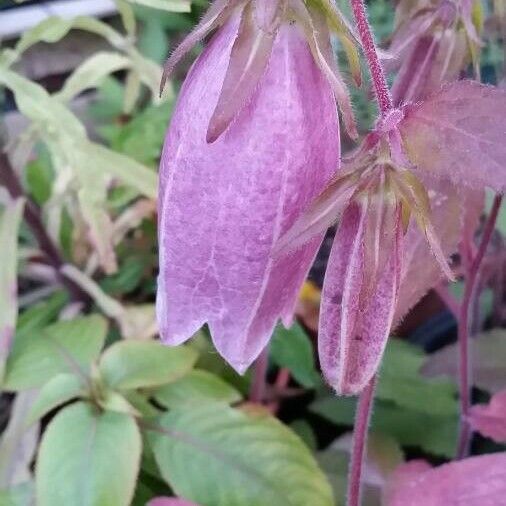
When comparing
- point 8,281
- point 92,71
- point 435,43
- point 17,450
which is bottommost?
point 17,450

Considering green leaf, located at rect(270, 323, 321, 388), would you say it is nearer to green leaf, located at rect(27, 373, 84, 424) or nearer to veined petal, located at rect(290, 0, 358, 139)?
green leaf, located at rect(27, 373, 84, 424)

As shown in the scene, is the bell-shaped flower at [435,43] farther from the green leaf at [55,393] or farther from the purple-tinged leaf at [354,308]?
the green leaf at [55,393]

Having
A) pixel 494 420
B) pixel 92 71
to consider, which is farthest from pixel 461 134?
pixel 92 71

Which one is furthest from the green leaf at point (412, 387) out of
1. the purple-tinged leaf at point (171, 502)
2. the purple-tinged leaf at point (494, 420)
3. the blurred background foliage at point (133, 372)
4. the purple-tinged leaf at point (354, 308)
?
the purple-tinged leaf at point (354, 308)

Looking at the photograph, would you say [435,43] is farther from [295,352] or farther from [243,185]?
[295,352]

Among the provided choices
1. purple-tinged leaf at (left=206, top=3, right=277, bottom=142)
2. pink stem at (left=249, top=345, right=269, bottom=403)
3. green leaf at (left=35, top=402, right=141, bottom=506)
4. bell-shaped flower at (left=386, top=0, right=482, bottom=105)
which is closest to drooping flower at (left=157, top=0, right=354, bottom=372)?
purple-tinged leaf at (left=206, top=3, right=277, bottom=142)

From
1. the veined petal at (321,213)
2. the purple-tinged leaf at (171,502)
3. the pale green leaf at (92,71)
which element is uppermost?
the veined petal at (321,213)

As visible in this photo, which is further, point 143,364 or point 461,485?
point 143,364
